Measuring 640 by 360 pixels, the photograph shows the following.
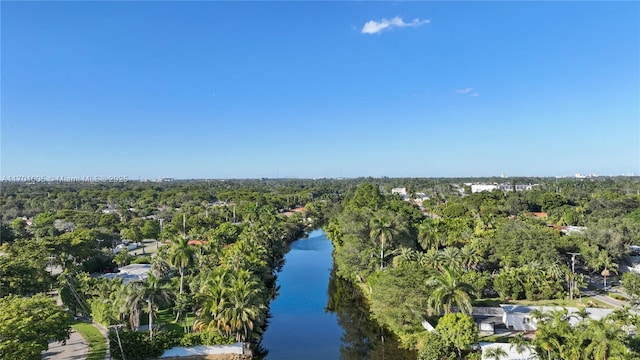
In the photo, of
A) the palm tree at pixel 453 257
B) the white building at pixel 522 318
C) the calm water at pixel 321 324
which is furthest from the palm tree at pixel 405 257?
the white building at pixel 522 318

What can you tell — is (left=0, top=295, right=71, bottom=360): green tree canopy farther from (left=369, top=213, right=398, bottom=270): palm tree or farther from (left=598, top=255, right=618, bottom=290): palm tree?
(left=598, top=255, right=618, bottom=290): palm tree

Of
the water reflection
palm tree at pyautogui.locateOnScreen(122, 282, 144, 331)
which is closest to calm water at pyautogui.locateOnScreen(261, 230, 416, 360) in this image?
the water reflection

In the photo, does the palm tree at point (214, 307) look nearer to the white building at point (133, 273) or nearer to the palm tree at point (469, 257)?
the white building at point (133, 273)

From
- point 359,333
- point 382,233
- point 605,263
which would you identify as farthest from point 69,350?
point 605,263

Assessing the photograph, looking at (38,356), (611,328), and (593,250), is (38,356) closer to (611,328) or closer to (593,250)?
(611,328)

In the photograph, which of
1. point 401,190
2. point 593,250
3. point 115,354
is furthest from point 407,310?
point 401,190

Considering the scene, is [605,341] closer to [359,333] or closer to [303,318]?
[359,333]
